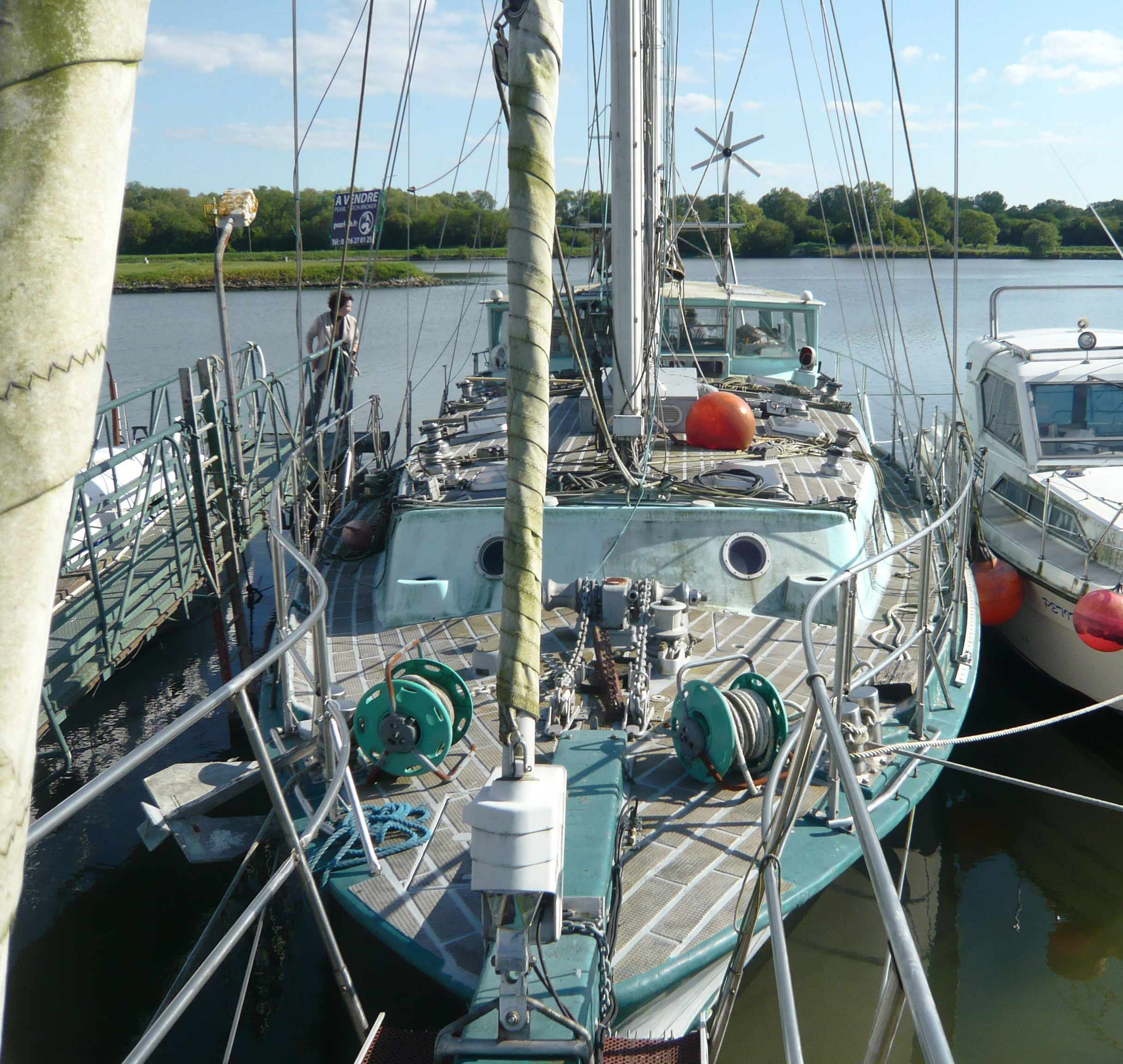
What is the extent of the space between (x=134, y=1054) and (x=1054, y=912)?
18.4 feet

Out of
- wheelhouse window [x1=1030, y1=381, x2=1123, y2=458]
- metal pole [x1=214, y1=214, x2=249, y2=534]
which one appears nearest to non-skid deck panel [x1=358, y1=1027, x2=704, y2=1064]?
metal pole [x1=214, y1=214, x2=249, y2=534]

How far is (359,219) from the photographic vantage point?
8.05 m

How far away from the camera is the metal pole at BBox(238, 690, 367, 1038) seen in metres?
2.72

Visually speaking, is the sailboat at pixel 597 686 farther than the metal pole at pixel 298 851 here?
No

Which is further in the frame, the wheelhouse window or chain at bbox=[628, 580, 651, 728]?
the wheelhouse window

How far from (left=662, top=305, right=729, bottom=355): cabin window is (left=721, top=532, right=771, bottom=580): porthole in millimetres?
4912

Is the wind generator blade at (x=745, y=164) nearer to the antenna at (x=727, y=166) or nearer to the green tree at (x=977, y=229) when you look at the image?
the antenna at (x=727, y=166)

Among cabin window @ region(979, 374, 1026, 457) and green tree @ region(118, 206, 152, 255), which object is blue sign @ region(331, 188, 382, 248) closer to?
cabin window @ region(979, 374, 1026, 457)

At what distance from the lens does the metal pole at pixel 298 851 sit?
8.91ft

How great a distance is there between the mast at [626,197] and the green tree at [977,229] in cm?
4943

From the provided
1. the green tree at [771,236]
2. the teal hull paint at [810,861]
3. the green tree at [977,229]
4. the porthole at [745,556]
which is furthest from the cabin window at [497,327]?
the green tree at [977,229]

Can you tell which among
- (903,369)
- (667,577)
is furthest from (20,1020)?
(903,369)

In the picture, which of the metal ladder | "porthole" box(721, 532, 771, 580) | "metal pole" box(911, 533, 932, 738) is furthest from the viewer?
the metal ladder

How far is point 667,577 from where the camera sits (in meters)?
6.26
